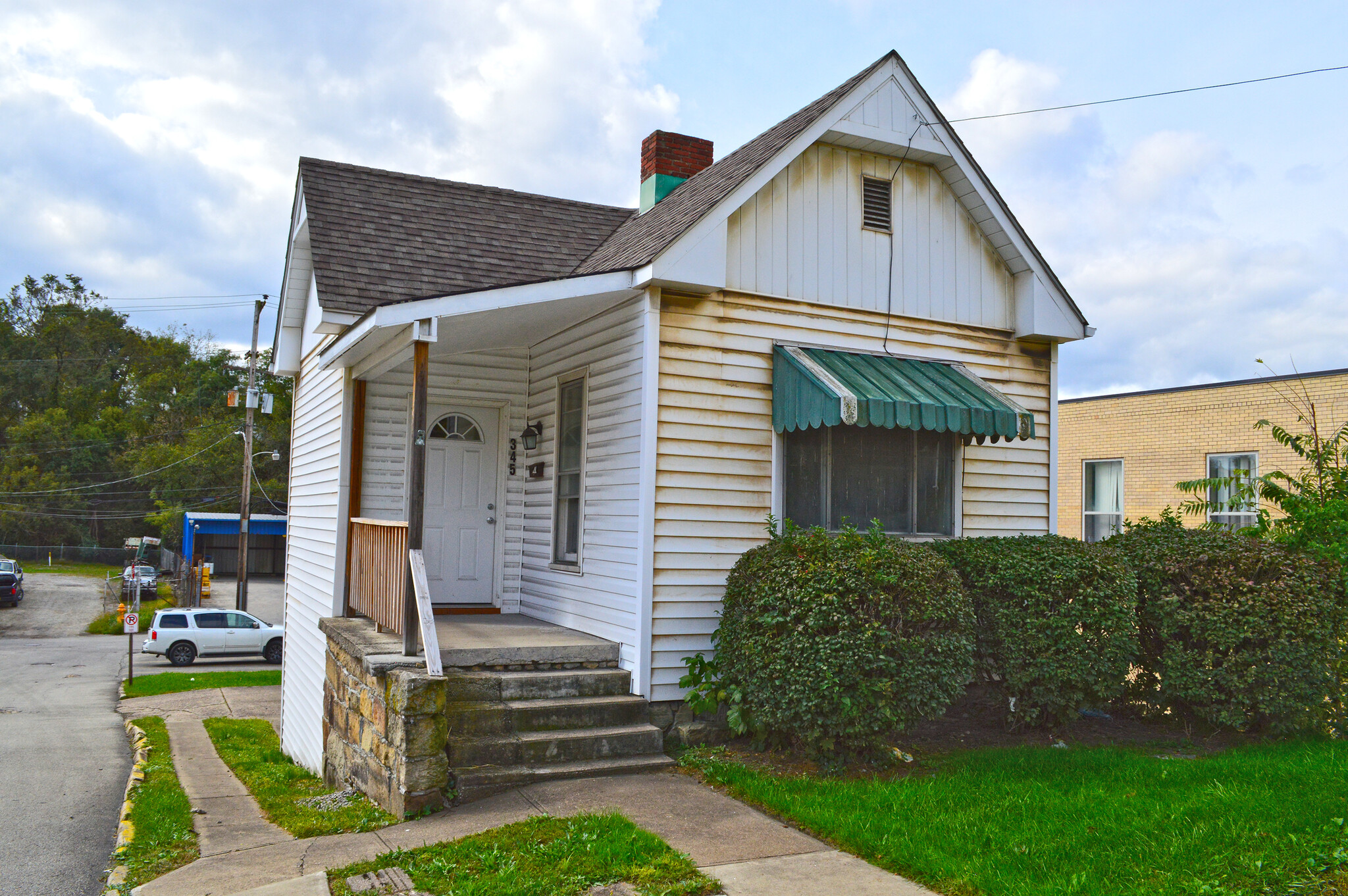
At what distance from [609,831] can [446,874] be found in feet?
2.95

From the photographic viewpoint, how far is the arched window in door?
386 inches

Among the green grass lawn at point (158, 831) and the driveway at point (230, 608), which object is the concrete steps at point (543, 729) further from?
the driveway at point (230, 608)

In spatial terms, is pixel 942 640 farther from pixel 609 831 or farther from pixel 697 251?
pixel 697 251

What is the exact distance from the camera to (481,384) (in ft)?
32.1

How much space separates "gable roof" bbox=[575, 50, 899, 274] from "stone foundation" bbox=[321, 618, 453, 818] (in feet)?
11.0

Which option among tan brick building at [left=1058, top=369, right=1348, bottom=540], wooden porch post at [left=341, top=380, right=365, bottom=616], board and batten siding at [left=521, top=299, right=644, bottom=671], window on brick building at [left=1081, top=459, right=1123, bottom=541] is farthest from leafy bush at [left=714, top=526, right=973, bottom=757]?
window on brick building at [left=1081, top=459, right=1123, bottom=541]

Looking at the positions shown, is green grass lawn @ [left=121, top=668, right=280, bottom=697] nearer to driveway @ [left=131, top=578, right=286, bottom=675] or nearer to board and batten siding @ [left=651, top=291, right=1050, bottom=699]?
driveway @ [left=131, top=578, right=286, bottom=675]

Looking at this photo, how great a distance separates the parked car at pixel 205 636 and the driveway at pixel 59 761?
4.16ft

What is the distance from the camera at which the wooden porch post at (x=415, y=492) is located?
21.9 ft

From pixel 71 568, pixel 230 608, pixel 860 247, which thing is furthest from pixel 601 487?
pixel 71 568

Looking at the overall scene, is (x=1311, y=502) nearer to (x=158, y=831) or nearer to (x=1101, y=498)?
(x=158, y=831)

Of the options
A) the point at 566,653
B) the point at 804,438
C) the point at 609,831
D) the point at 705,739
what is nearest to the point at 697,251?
the point at 804,438

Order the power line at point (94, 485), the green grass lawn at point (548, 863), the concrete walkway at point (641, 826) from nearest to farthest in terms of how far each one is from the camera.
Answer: the green grass lawn at point (548, 863) < the concrete walkway at point (641, 826) < the power line at point (94, 485)

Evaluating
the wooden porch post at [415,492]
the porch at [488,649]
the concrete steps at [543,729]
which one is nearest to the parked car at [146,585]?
the porch at [488,649]
